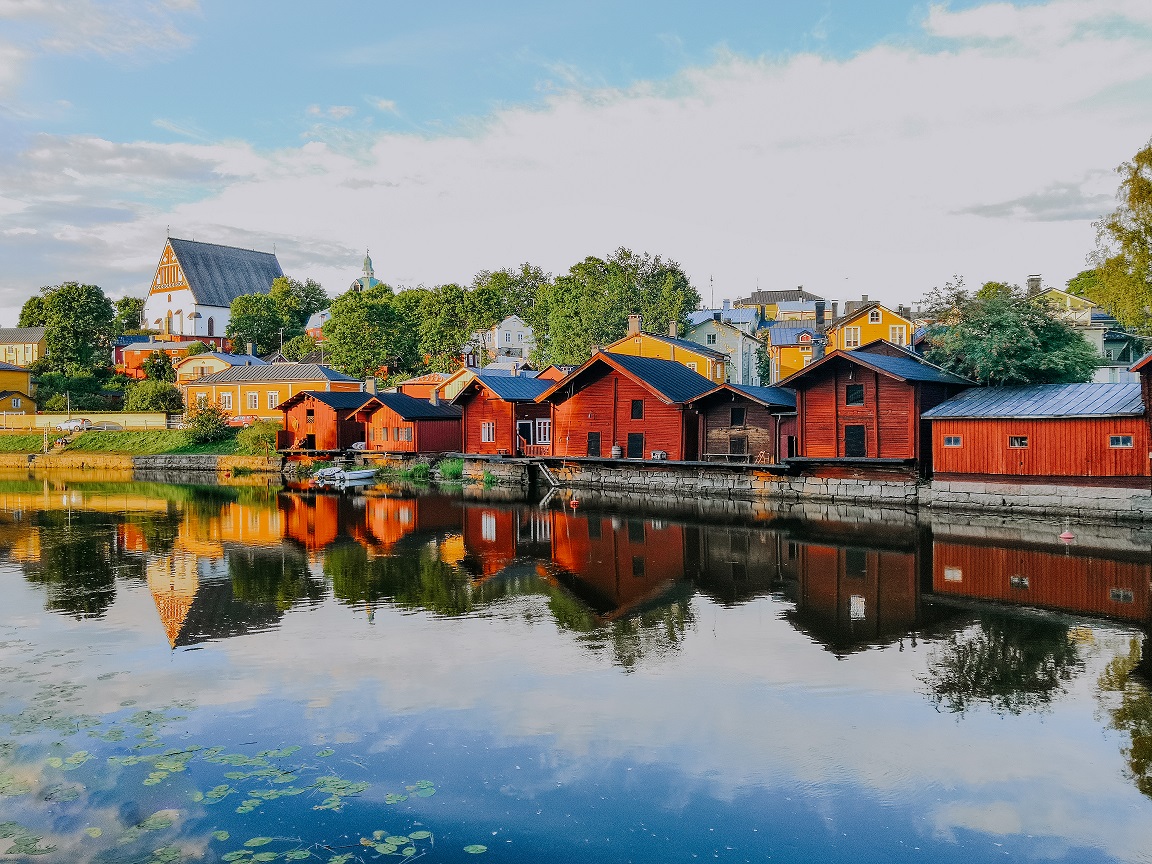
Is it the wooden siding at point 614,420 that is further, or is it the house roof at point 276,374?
the house roof at point 276,374

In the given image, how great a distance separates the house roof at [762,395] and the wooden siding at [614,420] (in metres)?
2.27

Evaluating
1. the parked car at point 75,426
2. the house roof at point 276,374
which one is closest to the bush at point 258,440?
the house roof at point 276,374

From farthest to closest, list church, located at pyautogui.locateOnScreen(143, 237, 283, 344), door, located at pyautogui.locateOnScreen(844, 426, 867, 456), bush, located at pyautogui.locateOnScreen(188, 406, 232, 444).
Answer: church, located at pyautogui.locateOnScreen(143, 237, 283, 344), bush, located at pyautogui.locateOnScreen(188, 406, 232, 444), door, located at pyautogui.locateOnScreen(844, 426, 867, 456)

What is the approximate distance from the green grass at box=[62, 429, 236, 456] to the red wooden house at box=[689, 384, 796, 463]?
36.8 meters

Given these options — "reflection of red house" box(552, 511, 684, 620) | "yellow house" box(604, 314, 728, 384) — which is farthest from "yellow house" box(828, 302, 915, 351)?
"reflection of red house" box(552, 511, 684, 620)

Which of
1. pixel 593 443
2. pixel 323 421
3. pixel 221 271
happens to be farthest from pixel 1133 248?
pixel 221 271

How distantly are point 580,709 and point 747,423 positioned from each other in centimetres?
3247

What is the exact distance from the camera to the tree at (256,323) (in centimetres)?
9769

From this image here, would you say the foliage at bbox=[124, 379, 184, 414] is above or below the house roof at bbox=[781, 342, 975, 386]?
above

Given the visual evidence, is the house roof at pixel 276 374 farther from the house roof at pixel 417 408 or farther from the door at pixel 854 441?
the door at pixel 854 441

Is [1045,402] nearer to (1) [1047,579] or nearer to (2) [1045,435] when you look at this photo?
(2) [1045,435]

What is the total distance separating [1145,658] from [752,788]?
28.8 ft

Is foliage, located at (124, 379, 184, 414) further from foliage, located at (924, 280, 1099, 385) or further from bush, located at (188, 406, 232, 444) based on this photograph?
foliage, located at (924, 280, 1099, 385)

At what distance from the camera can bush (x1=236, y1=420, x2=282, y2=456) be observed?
60.6m
